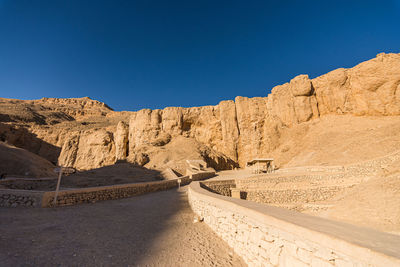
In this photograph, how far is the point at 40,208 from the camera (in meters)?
8.05

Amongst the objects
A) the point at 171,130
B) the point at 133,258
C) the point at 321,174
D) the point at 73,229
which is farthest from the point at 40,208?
the point at 171,130

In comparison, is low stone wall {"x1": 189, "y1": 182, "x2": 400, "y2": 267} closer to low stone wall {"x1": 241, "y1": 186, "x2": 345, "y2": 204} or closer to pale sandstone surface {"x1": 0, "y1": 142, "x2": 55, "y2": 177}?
low stone wall {"x1": 241, "y1": 186, "x2": 345, "y2": 204}

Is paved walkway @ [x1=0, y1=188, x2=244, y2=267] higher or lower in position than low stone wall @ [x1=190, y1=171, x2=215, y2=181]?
lower

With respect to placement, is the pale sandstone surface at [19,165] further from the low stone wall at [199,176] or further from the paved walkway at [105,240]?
the low stone wall at [199,176]

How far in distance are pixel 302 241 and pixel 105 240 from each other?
4.74 meters

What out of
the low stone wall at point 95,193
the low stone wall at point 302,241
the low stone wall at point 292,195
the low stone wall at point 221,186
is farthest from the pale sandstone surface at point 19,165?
the low stone wall at point 302,241

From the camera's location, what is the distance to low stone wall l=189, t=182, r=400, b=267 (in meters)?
2.03

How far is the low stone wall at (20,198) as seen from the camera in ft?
27.3

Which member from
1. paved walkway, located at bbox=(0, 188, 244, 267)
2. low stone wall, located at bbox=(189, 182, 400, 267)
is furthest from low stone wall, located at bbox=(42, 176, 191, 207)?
low stone wall, located at bbox=(189, 182, 400, 267)

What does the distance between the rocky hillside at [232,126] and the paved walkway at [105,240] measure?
25.2 metres

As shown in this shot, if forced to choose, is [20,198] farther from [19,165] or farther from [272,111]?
[272,111]

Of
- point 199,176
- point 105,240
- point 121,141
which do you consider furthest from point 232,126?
point 105,240

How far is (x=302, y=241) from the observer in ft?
8.90

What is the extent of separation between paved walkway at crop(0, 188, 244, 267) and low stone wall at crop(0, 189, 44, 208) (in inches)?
19.6
